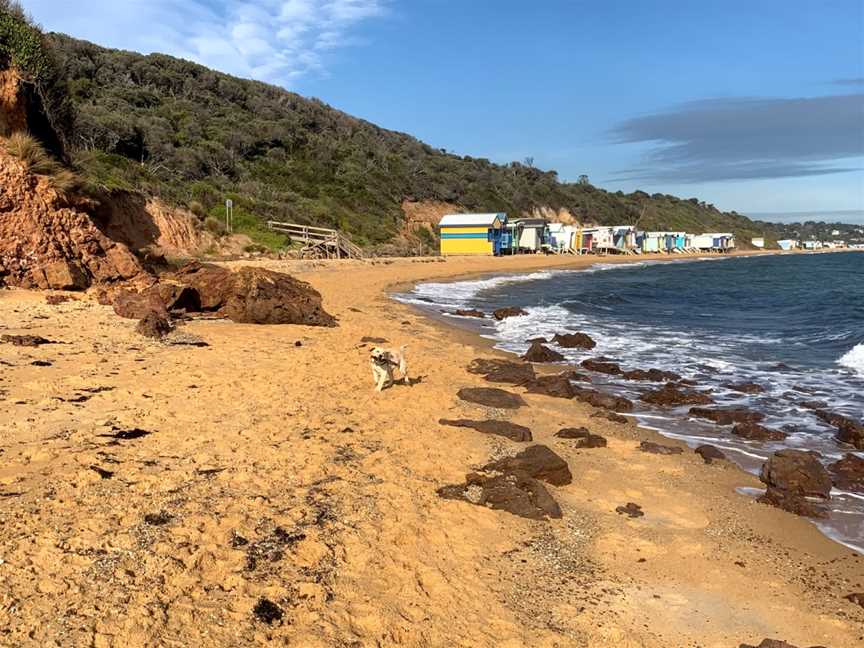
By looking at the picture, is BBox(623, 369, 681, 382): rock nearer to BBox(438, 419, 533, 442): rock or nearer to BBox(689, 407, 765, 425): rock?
BBox(689, 407, 765, 425): rock

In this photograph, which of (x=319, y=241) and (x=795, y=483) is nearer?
(x=795, y=483)

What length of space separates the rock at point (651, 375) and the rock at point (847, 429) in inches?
107

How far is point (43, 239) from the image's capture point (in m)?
12.1

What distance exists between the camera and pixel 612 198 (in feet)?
365

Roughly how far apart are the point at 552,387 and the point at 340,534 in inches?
239

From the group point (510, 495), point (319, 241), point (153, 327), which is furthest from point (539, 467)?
point (319, 241)

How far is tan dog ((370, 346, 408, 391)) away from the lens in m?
8.59

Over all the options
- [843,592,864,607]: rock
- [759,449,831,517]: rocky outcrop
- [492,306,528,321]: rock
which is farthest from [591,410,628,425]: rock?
[492,306,528,321]: rock

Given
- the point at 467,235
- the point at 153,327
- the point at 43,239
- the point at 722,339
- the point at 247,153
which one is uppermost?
the point at 247,153

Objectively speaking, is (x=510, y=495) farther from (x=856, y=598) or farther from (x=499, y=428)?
(x=856, y=598)

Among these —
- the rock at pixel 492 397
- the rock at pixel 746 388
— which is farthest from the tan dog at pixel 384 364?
the rock at pixel 746 388

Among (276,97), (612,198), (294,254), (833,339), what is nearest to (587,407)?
(833,339)

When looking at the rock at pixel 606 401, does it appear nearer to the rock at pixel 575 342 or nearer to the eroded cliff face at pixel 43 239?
the rock at pixel 575 342

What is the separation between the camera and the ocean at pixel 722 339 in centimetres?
831
